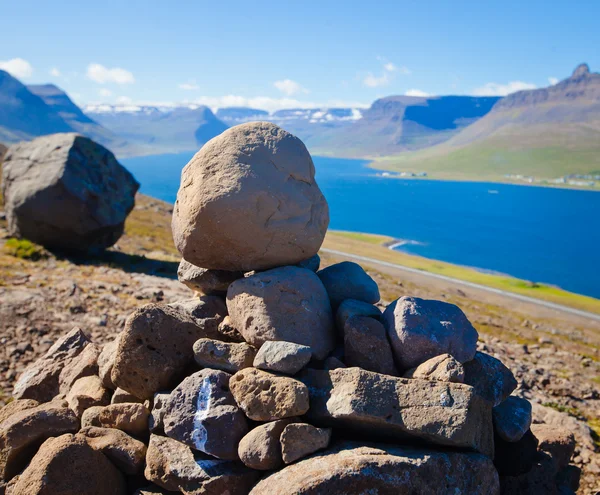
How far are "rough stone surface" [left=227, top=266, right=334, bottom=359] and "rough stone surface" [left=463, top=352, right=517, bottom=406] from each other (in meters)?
2.37

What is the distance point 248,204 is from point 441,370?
12.9 feet

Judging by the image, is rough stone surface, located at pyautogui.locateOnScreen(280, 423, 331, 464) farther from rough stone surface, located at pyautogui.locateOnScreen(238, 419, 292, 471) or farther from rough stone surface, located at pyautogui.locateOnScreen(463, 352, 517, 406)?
rough stone surface, located at pyautogui.locateOnScreen(463, 352, 517, 406)

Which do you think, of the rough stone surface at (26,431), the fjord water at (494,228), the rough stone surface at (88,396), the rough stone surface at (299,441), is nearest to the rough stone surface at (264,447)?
the rough stone surface at (299,441)

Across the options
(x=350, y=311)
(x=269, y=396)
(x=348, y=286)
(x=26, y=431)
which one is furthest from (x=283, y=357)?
(x=26, y=431)

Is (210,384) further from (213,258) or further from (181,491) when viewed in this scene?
(213,258)

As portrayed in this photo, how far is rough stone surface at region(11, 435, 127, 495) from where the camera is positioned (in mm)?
7180

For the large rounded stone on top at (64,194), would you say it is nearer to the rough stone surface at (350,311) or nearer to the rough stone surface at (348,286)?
the rough stone surface at (348,286)

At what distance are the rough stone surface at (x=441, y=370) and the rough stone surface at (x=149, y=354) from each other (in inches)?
145

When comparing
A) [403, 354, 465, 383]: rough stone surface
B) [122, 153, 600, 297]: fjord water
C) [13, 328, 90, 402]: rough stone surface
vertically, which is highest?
[403, 354, 465, 383]: rough stone surface

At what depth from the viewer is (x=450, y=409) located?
7035 millimetres

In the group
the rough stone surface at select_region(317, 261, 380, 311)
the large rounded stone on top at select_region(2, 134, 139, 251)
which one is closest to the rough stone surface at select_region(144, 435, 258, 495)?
the rough stone surface at select_region(317, 261, 380, 311)

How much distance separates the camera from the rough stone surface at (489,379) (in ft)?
28.0

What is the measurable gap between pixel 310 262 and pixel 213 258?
83.2 inches

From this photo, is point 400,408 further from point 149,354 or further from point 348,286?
point 149,354
